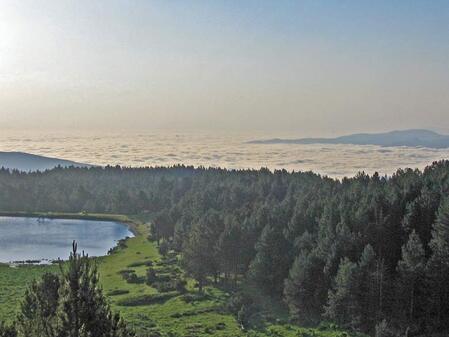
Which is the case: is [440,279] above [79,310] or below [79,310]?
below

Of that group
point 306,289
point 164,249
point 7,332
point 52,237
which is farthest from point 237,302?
→ point 52,237

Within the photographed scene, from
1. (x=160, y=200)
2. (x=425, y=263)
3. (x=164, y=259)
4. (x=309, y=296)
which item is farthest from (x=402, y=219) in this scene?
(x=160, y=200)

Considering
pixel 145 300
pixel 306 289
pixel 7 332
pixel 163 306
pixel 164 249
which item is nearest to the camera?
pixel 7 332

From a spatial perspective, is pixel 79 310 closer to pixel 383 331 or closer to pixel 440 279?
pixel 383 331

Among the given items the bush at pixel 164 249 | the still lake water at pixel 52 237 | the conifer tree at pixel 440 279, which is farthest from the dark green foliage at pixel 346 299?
the still lake water at pixel 52 237

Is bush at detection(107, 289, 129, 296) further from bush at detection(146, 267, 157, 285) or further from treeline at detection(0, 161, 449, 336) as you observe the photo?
treeline at detection(0, 161, 449, 336)

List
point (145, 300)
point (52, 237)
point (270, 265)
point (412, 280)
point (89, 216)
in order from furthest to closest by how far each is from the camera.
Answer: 1. point (89, 216)
2. point (52, 237)
3. point (145, 300)
4. point (270, 265)
5. point (412, 280)

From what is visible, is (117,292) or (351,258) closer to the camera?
(351,258)

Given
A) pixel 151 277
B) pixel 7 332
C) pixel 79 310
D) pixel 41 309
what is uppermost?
pixel 79 310
